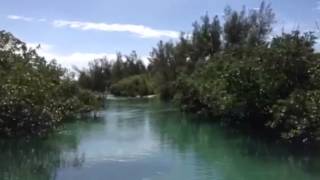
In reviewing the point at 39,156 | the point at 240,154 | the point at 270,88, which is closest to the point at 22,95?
the point at 39,156

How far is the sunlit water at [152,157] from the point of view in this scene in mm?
16250

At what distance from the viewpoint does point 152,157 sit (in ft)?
65.2

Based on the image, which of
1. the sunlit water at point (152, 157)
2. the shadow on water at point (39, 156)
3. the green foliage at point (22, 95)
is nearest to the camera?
the sunlit water at point (152, 157)

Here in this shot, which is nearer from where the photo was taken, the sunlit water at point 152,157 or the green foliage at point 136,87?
the sunlit water at point 152,157

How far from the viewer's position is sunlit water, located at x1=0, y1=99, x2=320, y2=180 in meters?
16.2

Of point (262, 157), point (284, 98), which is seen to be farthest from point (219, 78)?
point (262, 157)

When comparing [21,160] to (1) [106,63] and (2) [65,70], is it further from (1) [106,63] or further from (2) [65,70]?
(1) [106,63]

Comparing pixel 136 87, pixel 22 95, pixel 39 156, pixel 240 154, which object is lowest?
pixel 39 156

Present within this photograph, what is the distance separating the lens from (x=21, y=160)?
19219mm

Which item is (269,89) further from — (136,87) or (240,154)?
(136,87)

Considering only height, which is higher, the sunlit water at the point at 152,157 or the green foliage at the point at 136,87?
the green foliage at the point at 136,87

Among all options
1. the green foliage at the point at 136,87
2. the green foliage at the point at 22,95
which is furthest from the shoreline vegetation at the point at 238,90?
the green foliage at the point at 136,87

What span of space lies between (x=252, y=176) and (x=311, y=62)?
8.74 meters

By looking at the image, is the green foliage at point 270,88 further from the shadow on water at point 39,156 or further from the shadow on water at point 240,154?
the shadow on water at point 39,156
